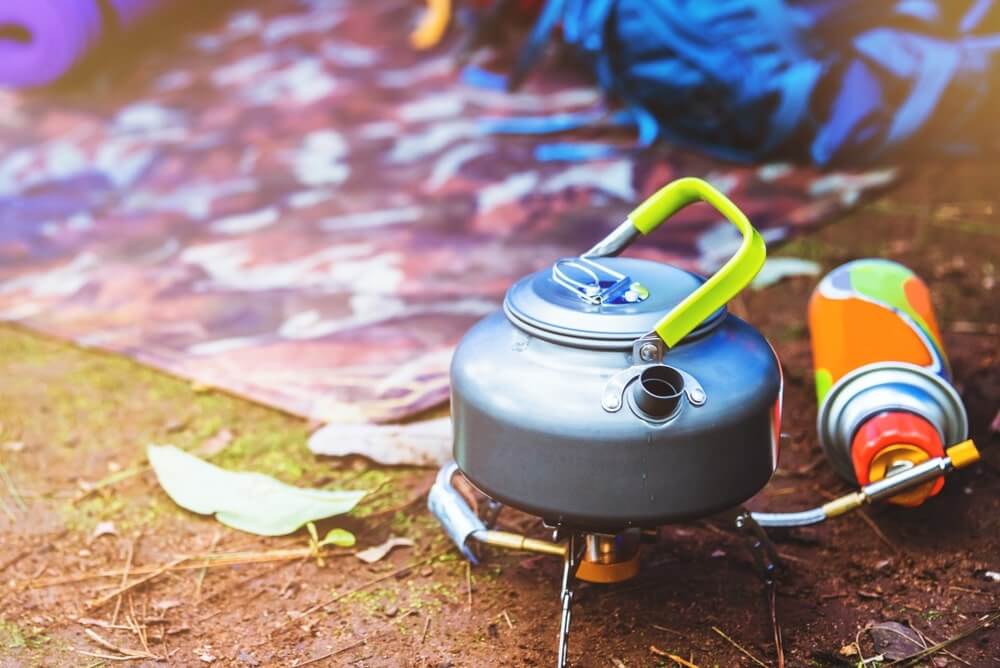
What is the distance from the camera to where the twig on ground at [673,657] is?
1.58 metres

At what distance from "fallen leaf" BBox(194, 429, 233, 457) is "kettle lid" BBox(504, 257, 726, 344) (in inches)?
40.6

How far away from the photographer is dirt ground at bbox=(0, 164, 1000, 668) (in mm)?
1646

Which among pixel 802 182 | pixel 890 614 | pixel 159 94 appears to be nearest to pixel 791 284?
pixel 802 182

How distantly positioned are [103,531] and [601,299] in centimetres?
122

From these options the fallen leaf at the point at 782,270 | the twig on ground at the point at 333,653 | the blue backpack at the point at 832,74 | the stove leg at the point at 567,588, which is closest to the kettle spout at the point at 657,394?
the stove leg at the point at 567,588

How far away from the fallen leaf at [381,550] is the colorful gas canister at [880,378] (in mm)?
881

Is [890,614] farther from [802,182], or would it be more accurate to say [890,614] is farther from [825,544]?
[802,182]

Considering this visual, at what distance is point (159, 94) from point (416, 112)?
1.50m

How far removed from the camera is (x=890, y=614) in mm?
1676

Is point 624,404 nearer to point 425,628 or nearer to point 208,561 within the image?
point 425,628

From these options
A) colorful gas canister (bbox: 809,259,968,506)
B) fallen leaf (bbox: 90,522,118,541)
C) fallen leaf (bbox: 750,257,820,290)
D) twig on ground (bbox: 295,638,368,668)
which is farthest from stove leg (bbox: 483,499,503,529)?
fallen leaf (bbox: 750,257,820,290)

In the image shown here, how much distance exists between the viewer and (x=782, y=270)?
302 cm

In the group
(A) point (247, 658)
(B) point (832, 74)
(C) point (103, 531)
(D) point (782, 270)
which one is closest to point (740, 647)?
(A) point (247, 658)

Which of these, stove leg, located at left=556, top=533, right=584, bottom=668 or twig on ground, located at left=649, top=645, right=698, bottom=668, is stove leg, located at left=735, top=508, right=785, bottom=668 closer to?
twig on ground, located at left=649, top=645, right=698, bottom=668
